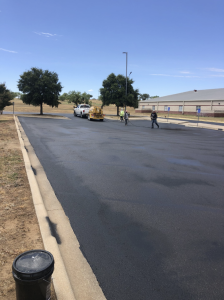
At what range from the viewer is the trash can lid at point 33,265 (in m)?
2.20

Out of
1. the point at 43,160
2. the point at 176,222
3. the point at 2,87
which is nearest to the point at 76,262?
the point at 176,222

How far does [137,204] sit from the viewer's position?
17.0ft

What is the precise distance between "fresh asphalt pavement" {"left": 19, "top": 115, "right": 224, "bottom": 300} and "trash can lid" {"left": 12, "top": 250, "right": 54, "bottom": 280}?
844 millimetres

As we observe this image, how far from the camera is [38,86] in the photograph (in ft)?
136

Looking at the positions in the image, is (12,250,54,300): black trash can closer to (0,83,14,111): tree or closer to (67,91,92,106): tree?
(0,83,14,111): tree

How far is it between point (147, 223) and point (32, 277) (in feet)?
8.36

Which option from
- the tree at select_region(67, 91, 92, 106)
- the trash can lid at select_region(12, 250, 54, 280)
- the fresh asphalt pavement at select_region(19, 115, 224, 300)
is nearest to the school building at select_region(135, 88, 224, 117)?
the tree at select_region(67, 91, 92, 106)

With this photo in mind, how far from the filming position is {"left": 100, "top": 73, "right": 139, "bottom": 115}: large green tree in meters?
48.2

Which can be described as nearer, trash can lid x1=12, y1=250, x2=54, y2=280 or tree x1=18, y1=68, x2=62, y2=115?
trash can lid x1=12, y1=250, x2=54, y2=280

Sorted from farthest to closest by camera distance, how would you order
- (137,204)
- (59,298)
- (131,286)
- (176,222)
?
(137,204)
(176,222)
(131,286)
(59,298)

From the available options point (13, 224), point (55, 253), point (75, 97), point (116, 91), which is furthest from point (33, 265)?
point (75, 97)

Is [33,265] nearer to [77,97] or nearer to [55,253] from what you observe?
[55,253]

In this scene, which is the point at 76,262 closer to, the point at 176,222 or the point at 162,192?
the point at 176,222

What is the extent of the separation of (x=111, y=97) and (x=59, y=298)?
4784cm
